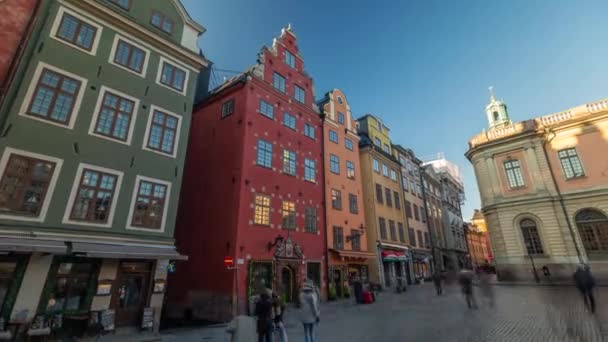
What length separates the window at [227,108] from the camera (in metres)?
20.3

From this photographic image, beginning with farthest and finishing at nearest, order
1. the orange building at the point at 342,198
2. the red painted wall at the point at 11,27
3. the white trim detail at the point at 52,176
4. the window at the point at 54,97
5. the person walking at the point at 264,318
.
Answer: the orange building at the point at 342,198
the window at the point at 54,97
the red painted wall at the point at 11,27
the white trim detail at the point at 52,176
the person walking at the point at 264,318

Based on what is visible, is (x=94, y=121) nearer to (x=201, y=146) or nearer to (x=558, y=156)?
(x=201, y=146)

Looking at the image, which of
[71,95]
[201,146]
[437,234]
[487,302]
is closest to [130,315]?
[71,95]

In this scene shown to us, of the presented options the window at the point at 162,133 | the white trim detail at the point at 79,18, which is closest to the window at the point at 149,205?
the window at the point at 162,133

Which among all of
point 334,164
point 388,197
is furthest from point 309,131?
point 388,197

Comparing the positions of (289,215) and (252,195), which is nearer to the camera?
(252,195)

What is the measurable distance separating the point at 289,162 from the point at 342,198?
6.79 metres

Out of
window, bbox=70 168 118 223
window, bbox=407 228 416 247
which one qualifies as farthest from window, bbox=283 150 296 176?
window, bbox=407 228 416 247

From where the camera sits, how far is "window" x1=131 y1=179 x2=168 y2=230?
13.0 metres

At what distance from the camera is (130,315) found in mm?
12016

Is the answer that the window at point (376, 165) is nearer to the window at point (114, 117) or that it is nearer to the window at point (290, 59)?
the window at point (290, 59)

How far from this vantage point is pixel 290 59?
24.3 m

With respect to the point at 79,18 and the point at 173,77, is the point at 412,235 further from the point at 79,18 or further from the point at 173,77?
the point at 79,18

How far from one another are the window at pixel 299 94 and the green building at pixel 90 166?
10168 mm
